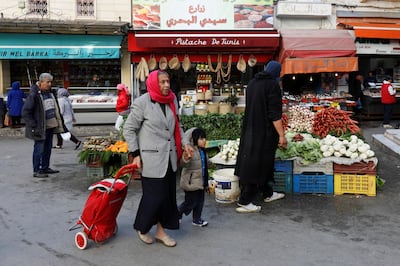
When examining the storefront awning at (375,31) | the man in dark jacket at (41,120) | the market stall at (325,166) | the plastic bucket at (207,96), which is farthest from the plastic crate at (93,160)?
the storefront awning at (375,31)

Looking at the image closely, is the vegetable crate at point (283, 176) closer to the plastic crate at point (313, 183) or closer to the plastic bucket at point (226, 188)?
the plastic crate at point (313, 183)

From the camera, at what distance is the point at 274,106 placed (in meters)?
5.65

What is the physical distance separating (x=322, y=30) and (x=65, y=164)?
32.0 feet

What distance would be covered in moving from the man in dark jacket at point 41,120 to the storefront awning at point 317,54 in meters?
8.00

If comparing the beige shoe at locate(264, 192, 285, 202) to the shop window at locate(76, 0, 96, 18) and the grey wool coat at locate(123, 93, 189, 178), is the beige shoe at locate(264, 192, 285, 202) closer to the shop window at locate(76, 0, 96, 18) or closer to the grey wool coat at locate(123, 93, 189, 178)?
the grey wool coat at locate(123, 93, 189, 178)

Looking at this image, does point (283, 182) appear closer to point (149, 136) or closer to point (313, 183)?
point (313, 183)

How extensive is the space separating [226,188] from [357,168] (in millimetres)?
1941

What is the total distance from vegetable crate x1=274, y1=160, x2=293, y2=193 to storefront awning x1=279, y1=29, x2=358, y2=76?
770 cm

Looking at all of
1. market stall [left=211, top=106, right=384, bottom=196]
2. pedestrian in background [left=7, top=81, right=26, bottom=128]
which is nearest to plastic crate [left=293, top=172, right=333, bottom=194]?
market stall [left=211, top=106, right=384, bottom=196]

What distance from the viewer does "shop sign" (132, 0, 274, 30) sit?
14.8 m

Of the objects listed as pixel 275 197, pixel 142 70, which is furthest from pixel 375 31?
pixel 275 197

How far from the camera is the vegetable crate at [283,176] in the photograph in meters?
6.65

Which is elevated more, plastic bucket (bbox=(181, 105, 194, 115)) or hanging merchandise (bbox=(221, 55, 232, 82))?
hanging merchandise (bbox=(221, 55, 232, 82))

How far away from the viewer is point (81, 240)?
4.60 meters
